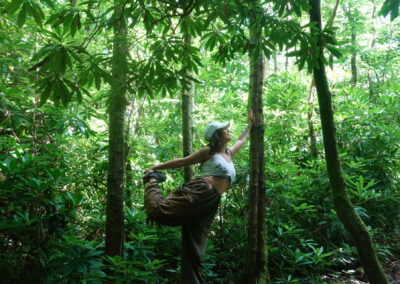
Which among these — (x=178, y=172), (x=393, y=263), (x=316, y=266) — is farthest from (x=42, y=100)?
(x=393, y=263)

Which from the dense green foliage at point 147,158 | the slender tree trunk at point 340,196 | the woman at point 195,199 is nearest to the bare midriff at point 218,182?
the woman at point 195,199

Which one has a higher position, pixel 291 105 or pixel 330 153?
pixel 291 105

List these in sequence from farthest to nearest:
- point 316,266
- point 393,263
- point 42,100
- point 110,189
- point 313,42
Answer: point 393,263 → point 316,266 → point 110,189 → point 313,42 → point 42,100

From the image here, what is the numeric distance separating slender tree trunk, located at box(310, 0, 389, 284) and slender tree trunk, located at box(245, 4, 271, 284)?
0.77m

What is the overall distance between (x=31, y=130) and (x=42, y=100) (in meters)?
2.20

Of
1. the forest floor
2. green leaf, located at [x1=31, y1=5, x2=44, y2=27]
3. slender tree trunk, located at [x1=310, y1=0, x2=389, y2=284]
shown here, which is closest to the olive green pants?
slender tree trunk, located at [x1=310, y1=0, x2=389, y2=284]

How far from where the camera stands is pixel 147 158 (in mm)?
5531

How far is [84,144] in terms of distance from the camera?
533cm

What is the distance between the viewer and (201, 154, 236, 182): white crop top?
10.4ft

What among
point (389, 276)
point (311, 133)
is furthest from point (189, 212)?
point (311, 133)

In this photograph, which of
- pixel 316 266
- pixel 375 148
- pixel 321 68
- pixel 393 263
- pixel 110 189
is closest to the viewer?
pixel 321 68

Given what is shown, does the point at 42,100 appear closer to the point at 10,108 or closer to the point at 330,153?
the point at 10,108

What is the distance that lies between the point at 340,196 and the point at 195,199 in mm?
1320

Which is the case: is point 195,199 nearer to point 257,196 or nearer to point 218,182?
point 218,182
